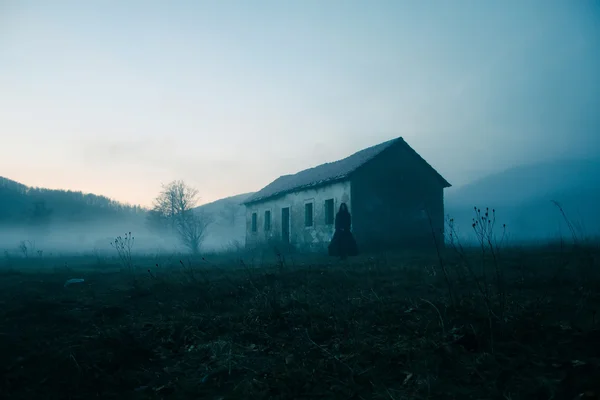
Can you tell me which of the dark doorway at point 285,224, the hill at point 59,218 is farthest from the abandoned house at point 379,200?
the hill at point 59,218

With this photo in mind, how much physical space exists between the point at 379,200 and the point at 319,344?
44.1 feet

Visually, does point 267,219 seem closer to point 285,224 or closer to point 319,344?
point 285,224

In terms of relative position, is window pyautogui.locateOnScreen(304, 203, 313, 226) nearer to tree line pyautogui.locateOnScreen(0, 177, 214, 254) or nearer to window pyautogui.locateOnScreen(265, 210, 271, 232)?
window pyautogui.locateOnScreen(265, 210, 271, 232)

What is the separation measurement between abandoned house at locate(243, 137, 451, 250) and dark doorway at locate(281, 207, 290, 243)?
0.96m

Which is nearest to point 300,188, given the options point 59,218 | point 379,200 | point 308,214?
point 308,214

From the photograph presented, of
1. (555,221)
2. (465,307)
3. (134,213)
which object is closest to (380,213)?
(465,307)

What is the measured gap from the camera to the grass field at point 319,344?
2.78m

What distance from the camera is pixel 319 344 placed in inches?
146

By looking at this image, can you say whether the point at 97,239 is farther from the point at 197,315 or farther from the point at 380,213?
the point at 197,315

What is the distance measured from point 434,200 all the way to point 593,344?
15.6 m

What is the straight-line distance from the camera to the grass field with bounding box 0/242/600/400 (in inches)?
109

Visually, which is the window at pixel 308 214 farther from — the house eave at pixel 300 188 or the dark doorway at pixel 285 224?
the dark doorway at pixel 285 224

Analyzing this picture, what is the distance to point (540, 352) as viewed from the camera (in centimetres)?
299

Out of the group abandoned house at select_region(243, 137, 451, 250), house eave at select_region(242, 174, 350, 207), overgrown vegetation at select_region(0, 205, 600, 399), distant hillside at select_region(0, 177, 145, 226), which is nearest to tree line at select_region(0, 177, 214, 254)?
distant hillside at select_region(0, 177, 145, 226)
